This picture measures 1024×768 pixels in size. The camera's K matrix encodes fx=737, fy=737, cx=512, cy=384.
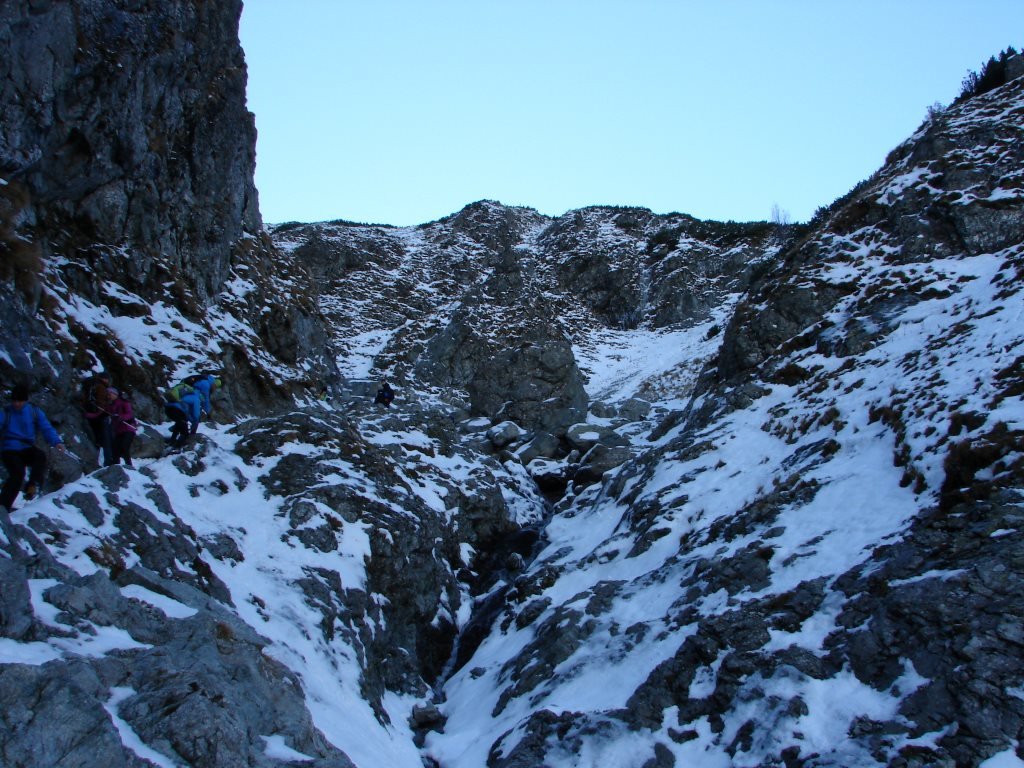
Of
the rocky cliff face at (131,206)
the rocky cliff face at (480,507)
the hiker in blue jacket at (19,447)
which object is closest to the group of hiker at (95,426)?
the hiker in blue jacket at (19,447)

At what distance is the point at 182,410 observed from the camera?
14.5 m

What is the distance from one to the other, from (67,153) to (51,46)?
246 cm

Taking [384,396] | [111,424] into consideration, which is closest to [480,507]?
[111,424]

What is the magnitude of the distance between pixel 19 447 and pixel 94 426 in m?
3.46

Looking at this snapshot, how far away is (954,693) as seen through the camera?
7559mm

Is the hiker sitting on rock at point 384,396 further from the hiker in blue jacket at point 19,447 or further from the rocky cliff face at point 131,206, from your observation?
the hiker in blue jacket at point 19,447

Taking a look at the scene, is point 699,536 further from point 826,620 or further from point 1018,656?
point 1018,656

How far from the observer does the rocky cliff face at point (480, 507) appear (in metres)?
7.80

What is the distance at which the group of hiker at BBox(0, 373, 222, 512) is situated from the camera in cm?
934

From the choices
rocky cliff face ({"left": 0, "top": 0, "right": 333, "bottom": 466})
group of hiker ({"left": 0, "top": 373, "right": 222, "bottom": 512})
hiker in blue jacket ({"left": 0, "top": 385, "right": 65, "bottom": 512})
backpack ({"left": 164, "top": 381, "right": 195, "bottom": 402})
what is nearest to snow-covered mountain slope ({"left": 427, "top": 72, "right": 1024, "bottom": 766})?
hiker in blue jacket ({"left": 0, "top": 385, "right": 65, "bottom": 512})

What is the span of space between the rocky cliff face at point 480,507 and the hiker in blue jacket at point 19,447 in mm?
354

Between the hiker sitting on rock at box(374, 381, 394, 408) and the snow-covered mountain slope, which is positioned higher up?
the hiker sitting on rock at box(374, 381, 394, 408)

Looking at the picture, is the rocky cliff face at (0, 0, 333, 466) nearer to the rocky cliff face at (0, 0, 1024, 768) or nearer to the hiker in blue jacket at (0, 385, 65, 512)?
the rocky cliff face at (0, 0, 1024, 768)

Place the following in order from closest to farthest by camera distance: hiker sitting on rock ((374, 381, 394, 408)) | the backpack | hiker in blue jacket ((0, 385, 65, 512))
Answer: hiker in blue jacket ((0, 385, 65, 512))
the backpack
hiker sitting on rock ((374, 381, 394, 408))
